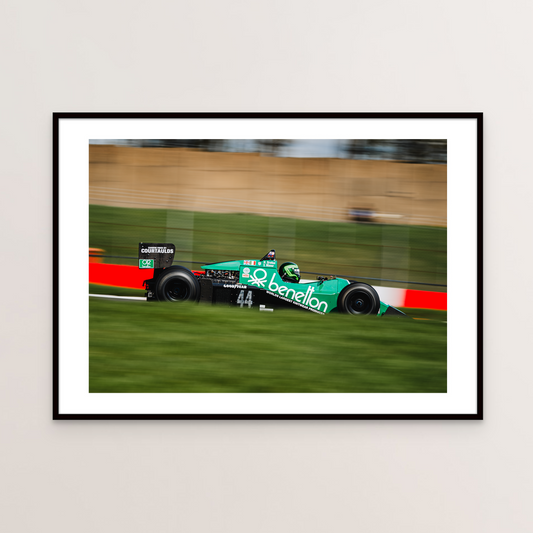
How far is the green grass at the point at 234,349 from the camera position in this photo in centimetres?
181

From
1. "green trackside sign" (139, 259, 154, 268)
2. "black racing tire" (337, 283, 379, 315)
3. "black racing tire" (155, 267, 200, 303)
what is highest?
"green trackside sign" (139, 259, 154, 268)

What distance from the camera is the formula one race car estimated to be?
1.80 m

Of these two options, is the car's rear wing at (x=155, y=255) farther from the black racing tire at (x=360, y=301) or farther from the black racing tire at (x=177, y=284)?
the black racing tire at (x=360, y=301)

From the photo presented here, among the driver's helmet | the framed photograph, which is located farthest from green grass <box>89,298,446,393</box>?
the driver's helmet

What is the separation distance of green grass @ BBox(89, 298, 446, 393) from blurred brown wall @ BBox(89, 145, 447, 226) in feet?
1.25

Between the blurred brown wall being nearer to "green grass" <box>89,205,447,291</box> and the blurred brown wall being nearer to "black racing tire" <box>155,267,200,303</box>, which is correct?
"green grass" <box>89,205,447,291</box>

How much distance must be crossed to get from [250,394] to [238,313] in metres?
0.30

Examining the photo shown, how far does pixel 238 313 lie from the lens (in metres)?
1.81

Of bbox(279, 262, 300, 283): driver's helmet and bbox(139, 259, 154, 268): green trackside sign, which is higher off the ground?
bbox(139, 259, 154, 268): green trackside sign

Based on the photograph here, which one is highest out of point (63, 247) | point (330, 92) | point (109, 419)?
point (330, 92)
